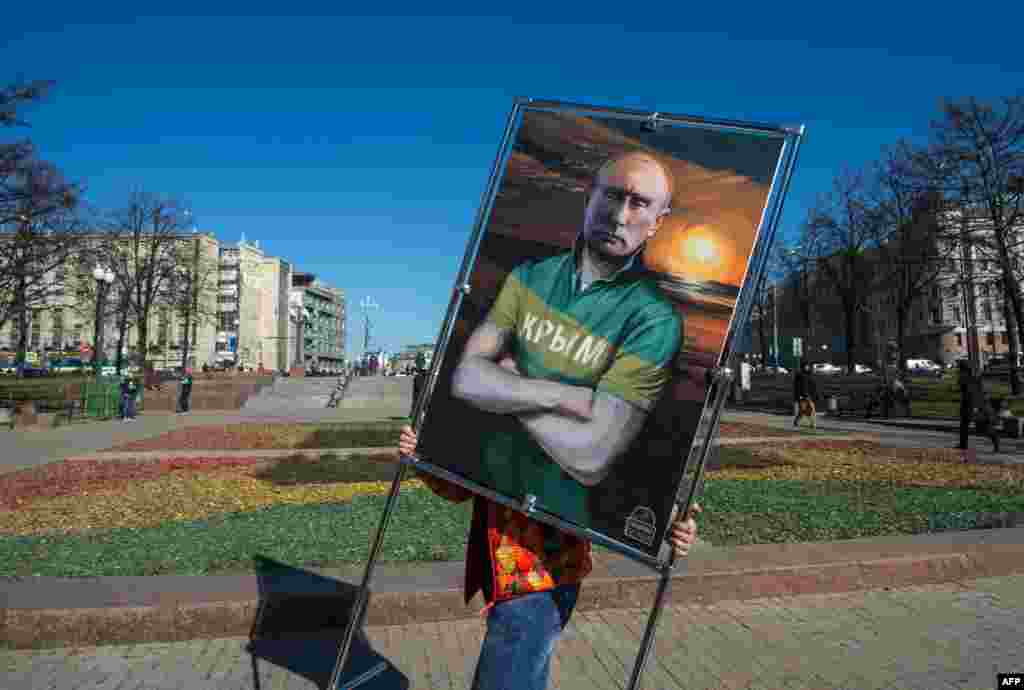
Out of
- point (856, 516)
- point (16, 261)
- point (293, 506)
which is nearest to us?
point (856, 516)

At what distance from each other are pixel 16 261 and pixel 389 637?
26.9 meters

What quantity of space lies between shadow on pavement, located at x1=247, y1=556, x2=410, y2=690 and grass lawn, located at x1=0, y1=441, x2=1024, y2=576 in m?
0.98

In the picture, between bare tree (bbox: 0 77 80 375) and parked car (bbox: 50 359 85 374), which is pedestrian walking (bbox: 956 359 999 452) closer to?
bare tree (bbox: 0 77 80 375)

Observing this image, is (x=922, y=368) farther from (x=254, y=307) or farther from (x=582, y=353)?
(x=254, y=307)

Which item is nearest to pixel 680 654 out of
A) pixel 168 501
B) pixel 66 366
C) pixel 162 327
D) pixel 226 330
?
pixel 168 501

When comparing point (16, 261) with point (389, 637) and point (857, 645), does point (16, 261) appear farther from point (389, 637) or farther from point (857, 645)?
point (857, 645)

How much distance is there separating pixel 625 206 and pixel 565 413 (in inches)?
30.2

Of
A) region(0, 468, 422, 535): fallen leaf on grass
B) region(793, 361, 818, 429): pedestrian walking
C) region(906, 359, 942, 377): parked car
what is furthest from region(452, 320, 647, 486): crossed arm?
region(906, 359, 942, 377): parked car

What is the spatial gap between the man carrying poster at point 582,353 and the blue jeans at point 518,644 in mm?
382

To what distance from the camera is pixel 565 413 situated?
234cm

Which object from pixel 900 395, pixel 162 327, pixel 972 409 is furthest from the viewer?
pixel 162 327

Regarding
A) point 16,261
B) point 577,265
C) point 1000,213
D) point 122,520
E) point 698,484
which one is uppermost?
point 1000,213

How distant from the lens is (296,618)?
4398 mm

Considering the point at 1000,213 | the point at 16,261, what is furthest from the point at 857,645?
the point at 16,261
